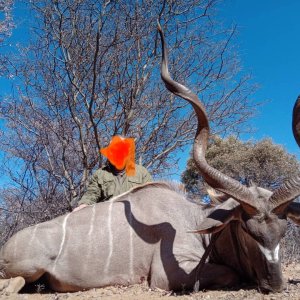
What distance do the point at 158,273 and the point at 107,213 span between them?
705 mm

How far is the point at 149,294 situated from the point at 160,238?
501mm

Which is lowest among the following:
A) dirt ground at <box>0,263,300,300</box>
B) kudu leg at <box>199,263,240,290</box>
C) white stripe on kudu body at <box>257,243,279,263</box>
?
dirt ground at <box>0,263,300,300</box>

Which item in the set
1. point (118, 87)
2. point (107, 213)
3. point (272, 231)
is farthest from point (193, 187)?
point (272, 231)

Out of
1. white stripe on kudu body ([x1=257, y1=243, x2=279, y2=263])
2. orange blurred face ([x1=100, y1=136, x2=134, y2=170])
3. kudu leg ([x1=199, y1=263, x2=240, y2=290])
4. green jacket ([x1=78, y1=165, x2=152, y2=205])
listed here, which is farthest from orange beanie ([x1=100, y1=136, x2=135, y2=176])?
white stripe on kudu body ([x1=257, y1=243, x2=279, y2=263])

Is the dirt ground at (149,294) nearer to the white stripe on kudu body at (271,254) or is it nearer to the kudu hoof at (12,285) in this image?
the kudu hoof at (12,285)

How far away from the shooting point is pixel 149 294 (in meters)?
3.03

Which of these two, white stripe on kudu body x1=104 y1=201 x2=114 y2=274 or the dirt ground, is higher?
white stripe on kudu body x1=104 y1=201 x2=114 y2=274

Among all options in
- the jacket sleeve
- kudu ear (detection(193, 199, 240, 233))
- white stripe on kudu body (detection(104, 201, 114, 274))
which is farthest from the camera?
the jacket sleeve

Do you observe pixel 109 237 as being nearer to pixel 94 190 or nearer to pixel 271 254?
pixel 94 190

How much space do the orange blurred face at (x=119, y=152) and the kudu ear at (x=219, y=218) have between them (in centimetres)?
178

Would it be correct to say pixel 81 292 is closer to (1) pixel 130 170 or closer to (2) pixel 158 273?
(2) pixel 158 273

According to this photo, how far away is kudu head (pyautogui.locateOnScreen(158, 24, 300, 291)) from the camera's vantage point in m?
2.73

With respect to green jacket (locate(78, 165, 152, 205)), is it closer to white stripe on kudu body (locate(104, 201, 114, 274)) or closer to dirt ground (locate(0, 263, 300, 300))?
white stripe on kudu body (locate(104, 201, 114, 274))

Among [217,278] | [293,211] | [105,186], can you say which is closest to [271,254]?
[293,211]
